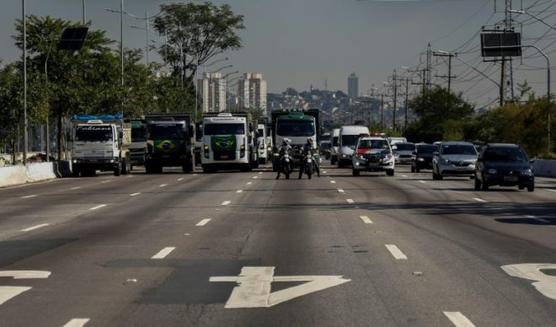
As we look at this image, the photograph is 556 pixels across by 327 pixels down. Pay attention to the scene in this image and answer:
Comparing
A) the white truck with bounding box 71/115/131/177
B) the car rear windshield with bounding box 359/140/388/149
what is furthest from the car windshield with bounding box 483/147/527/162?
the white truck with bounding box 71/115/131/177

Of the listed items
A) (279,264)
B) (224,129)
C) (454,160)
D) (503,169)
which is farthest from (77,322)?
(224,129)

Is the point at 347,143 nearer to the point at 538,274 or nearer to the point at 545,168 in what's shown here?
the point at 545,168

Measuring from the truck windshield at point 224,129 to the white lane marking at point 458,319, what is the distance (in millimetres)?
48707

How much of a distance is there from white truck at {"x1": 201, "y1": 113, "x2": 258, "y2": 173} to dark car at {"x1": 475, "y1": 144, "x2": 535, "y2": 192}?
21187 mm

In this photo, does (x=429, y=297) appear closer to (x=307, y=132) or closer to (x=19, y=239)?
(x=19, y=239)

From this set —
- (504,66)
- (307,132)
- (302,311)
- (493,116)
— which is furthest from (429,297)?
(493,116)

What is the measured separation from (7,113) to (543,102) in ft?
124

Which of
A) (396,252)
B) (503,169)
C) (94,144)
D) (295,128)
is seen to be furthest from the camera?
(295,128)

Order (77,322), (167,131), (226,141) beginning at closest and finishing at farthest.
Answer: (77,322) → (226,141) → (167,131)

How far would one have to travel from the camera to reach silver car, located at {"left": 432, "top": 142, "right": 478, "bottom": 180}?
4791cm

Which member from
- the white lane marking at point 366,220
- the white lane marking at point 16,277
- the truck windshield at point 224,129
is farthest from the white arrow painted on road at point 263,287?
the truck windshield at point 224,129

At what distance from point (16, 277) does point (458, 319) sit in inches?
233

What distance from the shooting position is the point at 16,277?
551 inches

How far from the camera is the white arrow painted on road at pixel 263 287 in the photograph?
11.7m
